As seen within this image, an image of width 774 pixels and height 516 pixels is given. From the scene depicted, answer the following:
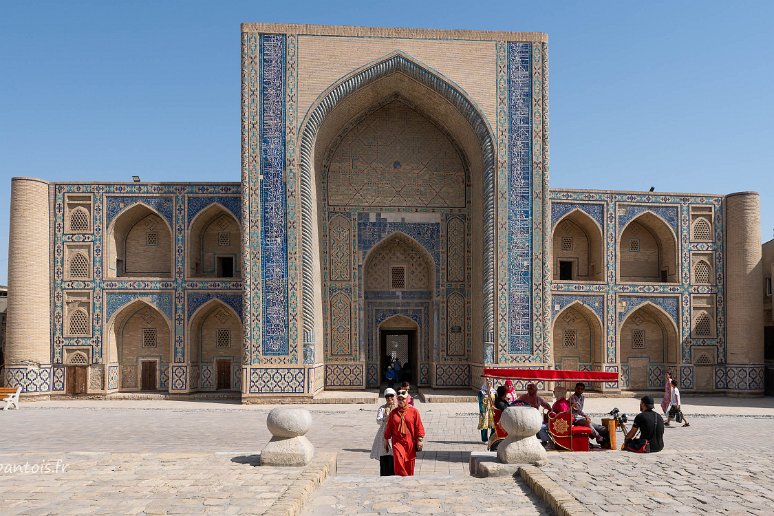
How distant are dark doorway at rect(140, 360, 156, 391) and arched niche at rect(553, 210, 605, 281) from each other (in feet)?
37.9

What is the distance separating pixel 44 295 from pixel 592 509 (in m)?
16.0

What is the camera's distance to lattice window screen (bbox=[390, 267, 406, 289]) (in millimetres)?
18500

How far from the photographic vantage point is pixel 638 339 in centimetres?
1862

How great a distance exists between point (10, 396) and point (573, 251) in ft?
50.0

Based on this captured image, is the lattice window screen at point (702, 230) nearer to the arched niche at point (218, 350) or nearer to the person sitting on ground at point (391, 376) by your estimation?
the person sitting on ground at point (391, 376)

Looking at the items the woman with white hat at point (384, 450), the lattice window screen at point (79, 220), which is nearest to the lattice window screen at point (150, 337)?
the lattice window screen at point (79, 220)

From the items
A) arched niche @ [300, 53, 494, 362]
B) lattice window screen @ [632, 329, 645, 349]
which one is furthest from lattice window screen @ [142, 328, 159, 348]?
lattice window screen @ [632, 329, 645, 349]

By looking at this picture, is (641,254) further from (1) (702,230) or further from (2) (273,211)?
(2) (273,211)

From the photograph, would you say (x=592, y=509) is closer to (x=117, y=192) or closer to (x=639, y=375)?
(x=639, y=375)

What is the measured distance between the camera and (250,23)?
1639 cm

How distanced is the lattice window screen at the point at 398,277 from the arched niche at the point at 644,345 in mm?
6314

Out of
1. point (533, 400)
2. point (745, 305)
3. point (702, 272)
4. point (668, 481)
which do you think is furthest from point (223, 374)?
point (745, 305)

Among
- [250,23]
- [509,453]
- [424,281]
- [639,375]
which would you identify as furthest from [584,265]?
[509,453]

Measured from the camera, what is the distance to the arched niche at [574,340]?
60.2 feet
